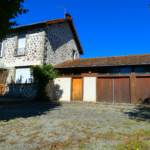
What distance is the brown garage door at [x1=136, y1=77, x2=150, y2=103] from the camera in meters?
9.00

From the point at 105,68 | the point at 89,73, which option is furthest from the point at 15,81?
the point at 105,68

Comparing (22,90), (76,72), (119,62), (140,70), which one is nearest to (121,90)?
(140,70)

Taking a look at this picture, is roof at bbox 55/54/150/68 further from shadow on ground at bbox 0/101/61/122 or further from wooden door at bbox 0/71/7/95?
shadow on ground at bbox 0/101/61/122

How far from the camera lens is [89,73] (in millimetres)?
10414

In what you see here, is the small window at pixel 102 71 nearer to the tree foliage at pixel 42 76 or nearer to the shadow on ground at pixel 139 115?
the tree foliage at pixel 42 76

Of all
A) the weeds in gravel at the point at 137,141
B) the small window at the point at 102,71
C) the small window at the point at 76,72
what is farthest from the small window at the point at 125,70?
the weeds in gravel at the point at 137,141

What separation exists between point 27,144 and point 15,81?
947cm

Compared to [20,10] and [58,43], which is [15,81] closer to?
[58,43]

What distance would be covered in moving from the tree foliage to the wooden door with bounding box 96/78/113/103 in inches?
132

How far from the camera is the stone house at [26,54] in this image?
10.5 metres

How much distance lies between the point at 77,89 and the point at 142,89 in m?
4.64

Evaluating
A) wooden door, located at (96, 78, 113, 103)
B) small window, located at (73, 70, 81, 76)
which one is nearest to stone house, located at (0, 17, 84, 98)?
small window, located at (73, 70, 81, 76)

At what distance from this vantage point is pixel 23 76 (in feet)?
35.9

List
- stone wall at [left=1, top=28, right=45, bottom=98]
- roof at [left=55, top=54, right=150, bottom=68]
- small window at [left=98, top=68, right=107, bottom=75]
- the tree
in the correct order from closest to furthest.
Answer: the tree < roof at [left=55, top=54, right=150, bottom=68] < small window at [left=98, top=68, right=107, bottom=75] < stone wall at [left=1, top=28, right=45, bottom=98]
